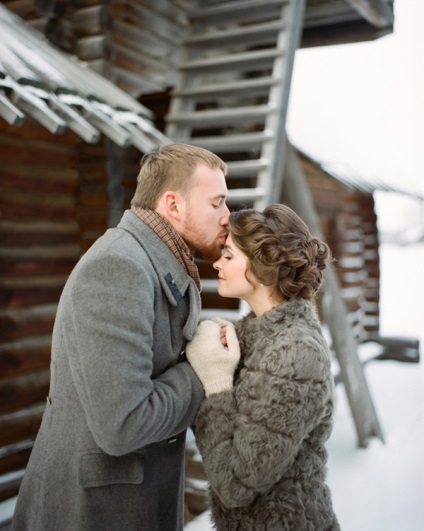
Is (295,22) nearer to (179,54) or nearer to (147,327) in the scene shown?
(179,54)

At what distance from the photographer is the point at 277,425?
169 cm

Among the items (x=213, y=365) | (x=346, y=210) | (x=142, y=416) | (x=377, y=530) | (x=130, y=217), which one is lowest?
(x=377, y=530)

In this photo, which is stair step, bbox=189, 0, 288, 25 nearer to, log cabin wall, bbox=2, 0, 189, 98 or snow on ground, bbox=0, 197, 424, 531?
log cabin wall, bbox=2, 0, 189, 98

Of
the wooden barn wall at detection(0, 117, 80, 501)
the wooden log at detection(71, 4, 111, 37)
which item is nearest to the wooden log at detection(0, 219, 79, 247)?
the wooden barn wall at detection(0, 117, 80, 501)

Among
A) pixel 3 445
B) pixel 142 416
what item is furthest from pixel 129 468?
pixel 3 445

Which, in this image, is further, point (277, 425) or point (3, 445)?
point (3, 445)

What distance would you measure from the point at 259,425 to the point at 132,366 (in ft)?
1.40

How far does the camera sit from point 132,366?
5.16 feet

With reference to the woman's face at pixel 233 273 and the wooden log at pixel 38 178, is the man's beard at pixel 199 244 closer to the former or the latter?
the woman's face at pixel 233 273

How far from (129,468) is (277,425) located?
0.48 m

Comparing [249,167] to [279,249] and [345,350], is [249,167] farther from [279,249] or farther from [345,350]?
[279,249]

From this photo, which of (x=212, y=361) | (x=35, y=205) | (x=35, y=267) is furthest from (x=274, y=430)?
(x=35, y=205)

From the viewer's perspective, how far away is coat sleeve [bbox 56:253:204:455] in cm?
155

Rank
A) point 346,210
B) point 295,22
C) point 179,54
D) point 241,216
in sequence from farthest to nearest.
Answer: point 346,210
point 179,54
point 295,22
point 241,216
